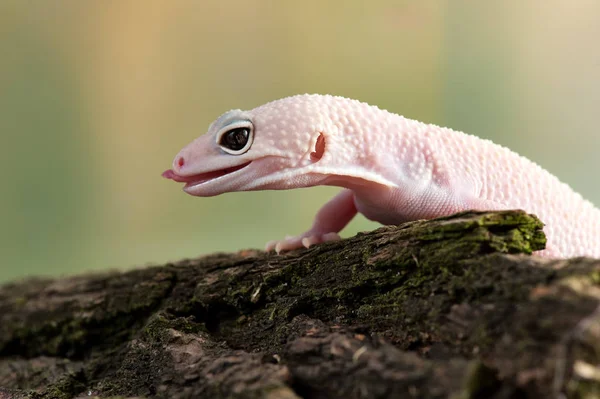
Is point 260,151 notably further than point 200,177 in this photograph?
No

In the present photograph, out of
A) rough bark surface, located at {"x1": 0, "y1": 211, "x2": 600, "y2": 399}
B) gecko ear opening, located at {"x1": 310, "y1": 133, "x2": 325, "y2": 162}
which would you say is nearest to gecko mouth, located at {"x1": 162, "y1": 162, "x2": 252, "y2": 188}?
gecko ear opening, located at {"x1": 310, "y1": 133, "x2": 325, "y2": 162}

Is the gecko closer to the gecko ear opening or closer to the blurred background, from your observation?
the gecko ear opening

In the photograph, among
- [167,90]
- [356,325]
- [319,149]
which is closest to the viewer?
[356,325]

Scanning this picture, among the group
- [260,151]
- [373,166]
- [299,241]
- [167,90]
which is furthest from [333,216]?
[167,90]

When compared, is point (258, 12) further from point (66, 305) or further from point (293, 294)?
point (293, 294)

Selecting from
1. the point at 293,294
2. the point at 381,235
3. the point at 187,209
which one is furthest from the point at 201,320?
the point at 187,209

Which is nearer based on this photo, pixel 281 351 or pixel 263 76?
pixel 281 351

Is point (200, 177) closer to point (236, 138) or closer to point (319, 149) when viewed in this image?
point (236, 138)
